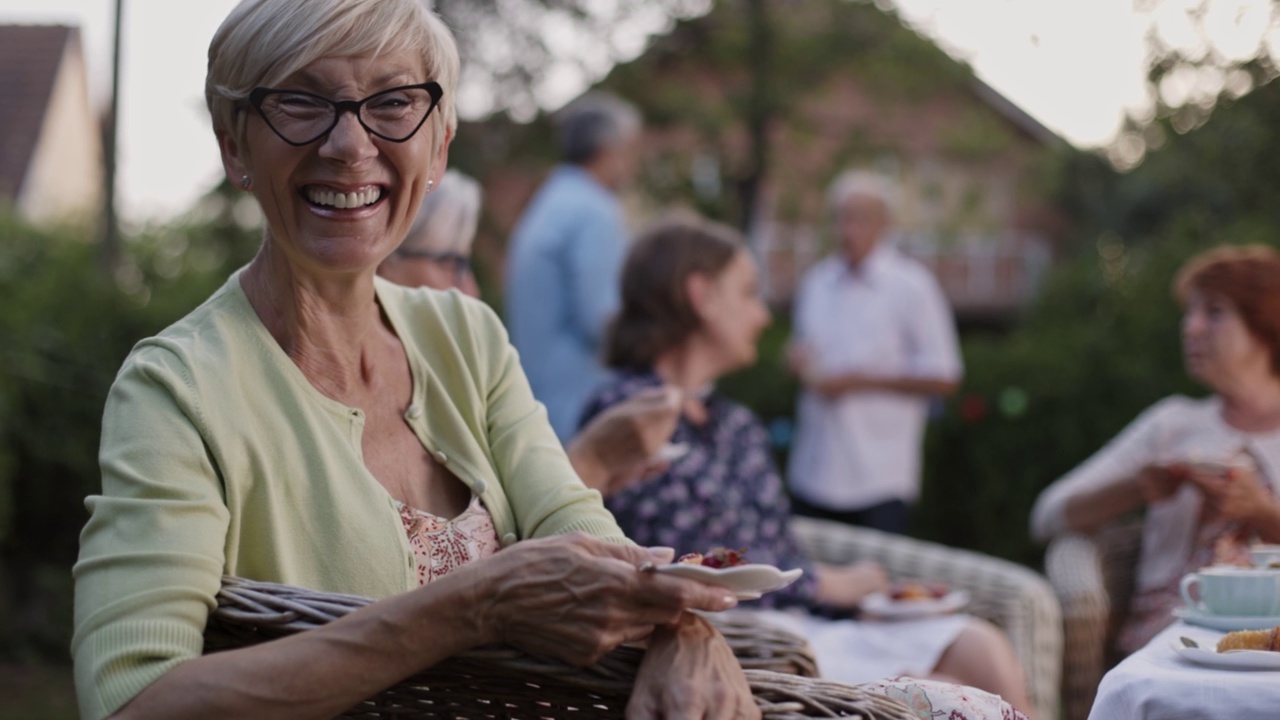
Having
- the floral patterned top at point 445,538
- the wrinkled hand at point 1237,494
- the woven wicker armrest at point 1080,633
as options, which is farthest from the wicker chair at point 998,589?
the floral patterned top at point 445,538

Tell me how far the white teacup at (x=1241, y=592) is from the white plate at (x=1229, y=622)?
24 mm

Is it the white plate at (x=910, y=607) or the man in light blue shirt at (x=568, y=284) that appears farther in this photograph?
the man in light blue shirt at (x=568, y=284)

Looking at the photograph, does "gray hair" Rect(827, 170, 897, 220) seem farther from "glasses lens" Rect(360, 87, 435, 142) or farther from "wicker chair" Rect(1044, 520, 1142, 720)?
"glasses lens" Rect(360, 87, 435, 142)

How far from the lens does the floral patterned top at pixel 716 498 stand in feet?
11.9

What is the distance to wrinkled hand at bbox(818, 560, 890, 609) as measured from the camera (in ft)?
12.5

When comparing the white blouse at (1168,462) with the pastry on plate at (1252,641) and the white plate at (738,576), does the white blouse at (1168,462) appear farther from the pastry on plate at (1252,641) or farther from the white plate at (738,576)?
the white plate at (738,576)

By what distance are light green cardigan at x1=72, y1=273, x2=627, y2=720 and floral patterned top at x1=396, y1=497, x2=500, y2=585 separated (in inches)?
1.2

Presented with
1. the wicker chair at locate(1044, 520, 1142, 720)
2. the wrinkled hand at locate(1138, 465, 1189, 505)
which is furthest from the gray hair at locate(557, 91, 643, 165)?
the wrinkled hand at locate(1138, 465, 1189, 505)

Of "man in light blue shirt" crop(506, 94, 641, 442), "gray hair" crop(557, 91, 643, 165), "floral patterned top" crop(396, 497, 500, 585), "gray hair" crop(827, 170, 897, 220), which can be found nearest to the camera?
"floral patterned top" crop(396, 497, 500, 585)

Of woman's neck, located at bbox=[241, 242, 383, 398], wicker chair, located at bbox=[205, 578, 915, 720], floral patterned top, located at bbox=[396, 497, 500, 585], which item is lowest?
wicker chair, located at bbox=[205, 578, 915, 720]

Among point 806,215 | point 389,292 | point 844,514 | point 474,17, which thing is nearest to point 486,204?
point 474,17

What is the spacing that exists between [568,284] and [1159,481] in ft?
7.69

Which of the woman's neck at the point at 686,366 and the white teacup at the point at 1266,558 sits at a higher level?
the woman's neck at the point at 686,366

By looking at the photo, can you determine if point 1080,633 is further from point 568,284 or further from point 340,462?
point 340,462
